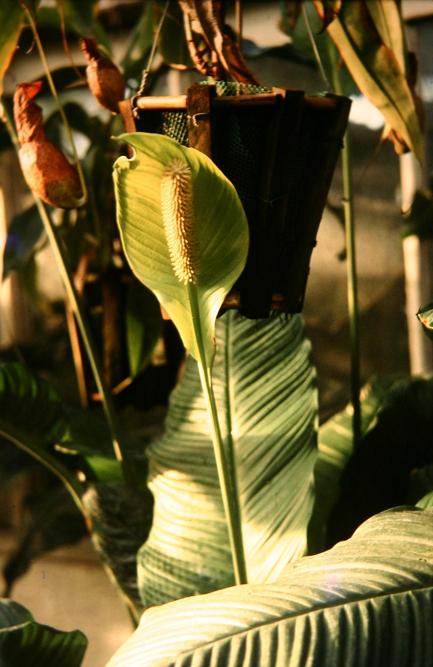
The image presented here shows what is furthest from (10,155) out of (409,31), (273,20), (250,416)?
(250,416)

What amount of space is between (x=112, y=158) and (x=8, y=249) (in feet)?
0.81

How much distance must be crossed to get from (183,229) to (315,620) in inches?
11.7

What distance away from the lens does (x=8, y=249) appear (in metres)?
1.30

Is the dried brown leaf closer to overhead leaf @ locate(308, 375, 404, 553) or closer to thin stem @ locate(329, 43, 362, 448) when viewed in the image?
thin stem @ locate(329, 43, 362, 448)

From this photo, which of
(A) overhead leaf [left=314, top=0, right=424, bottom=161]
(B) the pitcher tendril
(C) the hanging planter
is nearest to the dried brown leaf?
(C) the hanging planter

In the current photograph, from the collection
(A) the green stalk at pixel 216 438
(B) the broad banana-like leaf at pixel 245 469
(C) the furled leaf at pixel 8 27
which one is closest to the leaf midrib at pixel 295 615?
(A) the green stalk at pixel 216 438

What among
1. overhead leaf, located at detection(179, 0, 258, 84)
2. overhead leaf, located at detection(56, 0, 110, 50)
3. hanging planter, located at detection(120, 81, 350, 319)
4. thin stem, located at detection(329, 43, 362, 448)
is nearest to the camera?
hanging planter, located at detection(120, 81, 350, 319)

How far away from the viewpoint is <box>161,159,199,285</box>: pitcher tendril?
1.91 feet

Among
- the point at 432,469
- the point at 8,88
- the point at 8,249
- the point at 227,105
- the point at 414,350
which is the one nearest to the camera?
the point at 227,105

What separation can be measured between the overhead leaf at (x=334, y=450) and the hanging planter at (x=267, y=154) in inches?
15.5

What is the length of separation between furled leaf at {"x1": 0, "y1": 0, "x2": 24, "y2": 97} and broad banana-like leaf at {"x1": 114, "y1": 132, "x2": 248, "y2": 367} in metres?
0.44

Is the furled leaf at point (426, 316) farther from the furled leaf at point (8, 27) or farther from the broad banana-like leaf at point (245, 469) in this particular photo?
the furled leaf at point (8, 27)

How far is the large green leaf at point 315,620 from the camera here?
0.53 m

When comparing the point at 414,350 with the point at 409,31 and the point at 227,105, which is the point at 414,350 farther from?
the point at 227,105
